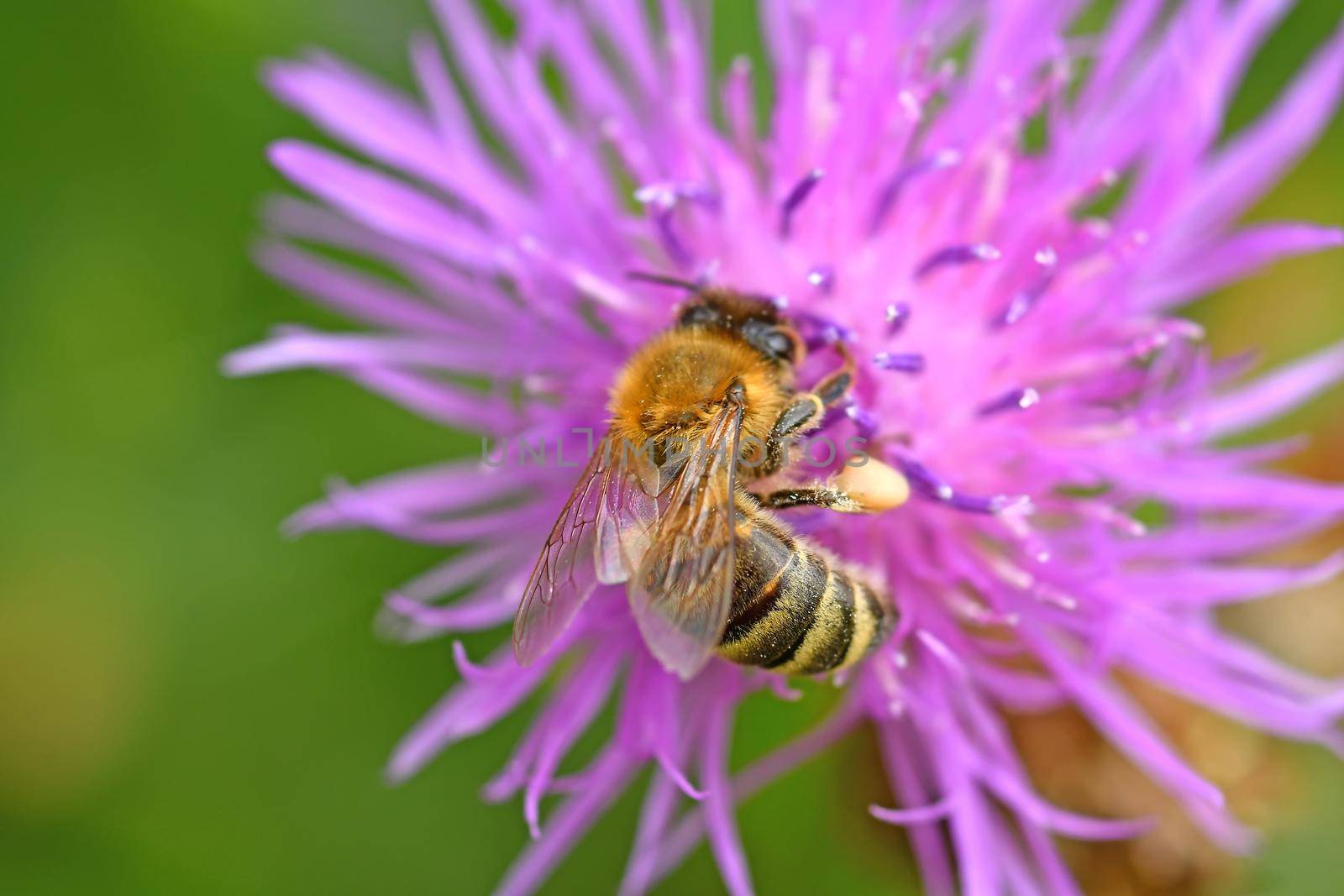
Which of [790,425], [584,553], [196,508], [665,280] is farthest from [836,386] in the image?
[196,508]

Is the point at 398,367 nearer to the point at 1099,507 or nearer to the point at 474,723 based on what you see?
the point at 474,723

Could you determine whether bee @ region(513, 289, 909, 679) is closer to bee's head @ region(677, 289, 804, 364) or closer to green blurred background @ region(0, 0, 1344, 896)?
bee's head @ region(677, 289, 804, 364)

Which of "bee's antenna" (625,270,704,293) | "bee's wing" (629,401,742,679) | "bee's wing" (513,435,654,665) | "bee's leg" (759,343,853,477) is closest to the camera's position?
"bee's wing" (629,401,742,679)

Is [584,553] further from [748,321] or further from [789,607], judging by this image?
[748,321]

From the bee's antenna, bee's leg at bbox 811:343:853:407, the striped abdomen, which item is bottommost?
the striped abdomen

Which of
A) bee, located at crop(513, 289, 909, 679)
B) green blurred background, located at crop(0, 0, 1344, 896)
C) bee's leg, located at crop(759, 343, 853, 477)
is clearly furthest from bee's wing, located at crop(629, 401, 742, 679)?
green blurred background, located at crop(0, 0, 1344, 896)
